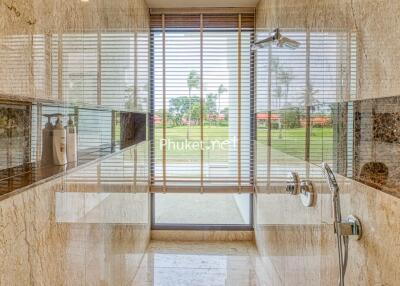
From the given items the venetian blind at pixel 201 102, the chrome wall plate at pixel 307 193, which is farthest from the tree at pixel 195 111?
the chrome wall plate at pixel 307 193

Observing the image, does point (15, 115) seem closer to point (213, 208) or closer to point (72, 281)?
point (72, 281)

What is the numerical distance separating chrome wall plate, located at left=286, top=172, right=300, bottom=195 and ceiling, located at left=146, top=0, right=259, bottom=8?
1.71 m

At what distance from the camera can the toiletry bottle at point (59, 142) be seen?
139cm

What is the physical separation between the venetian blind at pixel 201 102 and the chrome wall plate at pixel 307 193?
57.4 inches

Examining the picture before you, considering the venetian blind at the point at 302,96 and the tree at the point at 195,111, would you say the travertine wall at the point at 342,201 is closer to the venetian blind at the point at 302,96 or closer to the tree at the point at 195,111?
the venetian blind at the point at 302,96

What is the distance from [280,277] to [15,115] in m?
1.99

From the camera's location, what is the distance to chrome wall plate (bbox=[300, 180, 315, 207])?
1.80 metres

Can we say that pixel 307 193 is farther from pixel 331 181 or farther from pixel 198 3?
pixel 198 3

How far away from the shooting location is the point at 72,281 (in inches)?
55.9

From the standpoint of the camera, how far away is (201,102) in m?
3.38

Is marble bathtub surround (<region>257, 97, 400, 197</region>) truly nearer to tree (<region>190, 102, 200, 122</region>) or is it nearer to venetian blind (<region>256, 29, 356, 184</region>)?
venetian blind (<region>256, 29, 356, 184</region>)

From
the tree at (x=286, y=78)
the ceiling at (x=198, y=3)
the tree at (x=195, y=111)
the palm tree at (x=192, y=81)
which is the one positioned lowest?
the tree at (x=195, y=111)

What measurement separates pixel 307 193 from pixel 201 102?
173 centimetres

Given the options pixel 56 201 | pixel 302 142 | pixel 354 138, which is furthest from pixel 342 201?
pixel 56 201
